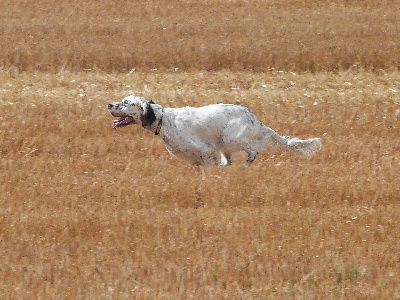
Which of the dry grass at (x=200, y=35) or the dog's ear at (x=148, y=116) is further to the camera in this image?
A: the dry grass at (x=200, y=35)

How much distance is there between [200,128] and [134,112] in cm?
69

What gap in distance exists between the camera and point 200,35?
18562 mm

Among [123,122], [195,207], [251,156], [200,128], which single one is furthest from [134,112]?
[195,207]

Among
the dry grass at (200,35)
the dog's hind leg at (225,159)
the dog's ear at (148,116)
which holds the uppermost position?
the dog's ear at (148,116)

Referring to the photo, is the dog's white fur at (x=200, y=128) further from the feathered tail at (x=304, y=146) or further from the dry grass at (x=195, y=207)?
the dry grass at (x=195, y=207)

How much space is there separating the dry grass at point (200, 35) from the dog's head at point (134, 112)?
687 cm

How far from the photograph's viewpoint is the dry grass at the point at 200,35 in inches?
687

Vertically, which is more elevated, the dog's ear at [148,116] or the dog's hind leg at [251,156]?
the dog's ear at [148,116]

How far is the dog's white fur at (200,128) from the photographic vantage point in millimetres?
10406

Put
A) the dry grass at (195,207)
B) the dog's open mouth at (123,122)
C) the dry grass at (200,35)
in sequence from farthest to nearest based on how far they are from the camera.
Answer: the dry grass at (200,35) < the dog's open mouth at (123,122) < the dry grass at (195,207)

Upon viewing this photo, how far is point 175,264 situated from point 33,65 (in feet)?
34.9

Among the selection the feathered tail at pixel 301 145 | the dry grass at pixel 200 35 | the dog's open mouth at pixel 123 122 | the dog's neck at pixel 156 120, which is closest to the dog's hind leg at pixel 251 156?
the feathered tail at pixel 301 145

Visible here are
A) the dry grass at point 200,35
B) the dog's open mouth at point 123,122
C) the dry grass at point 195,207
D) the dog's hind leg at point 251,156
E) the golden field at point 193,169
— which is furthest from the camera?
the dry grass at point 200,35

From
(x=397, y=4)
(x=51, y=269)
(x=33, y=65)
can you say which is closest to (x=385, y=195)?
(x=51, y=269)
